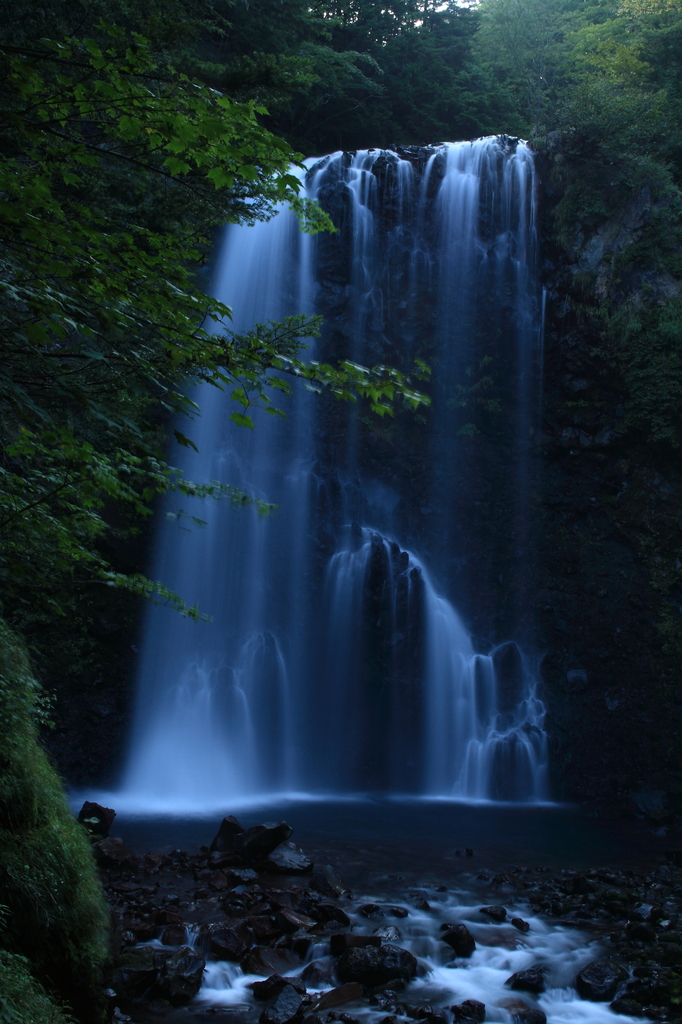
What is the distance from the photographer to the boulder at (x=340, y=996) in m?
4.66

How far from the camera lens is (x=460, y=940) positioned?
5684 millimetres

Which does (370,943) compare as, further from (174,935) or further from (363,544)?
(363,544)

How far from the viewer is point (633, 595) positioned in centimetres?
1384

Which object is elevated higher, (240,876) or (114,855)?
(114,855)

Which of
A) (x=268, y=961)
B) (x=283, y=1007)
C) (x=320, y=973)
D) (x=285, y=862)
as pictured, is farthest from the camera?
(x=285, y=862)

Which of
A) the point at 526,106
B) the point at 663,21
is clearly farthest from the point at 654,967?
the point at 526,106

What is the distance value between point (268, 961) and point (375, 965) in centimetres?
84

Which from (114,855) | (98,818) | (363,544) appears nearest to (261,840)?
(114,855)

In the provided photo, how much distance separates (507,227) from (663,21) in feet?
26.6

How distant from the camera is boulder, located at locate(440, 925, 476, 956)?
566cm

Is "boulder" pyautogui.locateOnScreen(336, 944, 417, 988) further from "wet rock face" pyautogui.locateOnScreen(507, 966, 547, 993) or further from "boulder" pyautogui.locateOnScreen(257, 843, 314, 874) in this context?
"boulder" pyautogui.locateOnScreen(257, 843, 314, 874)

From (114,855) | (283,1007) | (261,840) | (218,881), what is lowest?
(283,1007)

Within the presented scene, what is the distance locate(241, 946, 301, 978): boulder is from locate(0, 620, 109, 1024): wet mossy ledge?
133 centimetres

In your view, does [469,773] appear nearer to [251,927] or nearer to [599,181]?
[251,927]
